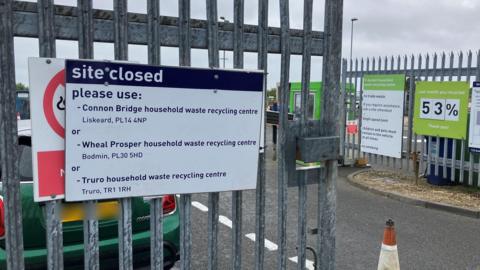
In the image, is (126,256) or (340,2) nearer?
(126,256)

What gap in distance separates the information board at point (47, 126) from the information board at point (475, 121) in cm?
718

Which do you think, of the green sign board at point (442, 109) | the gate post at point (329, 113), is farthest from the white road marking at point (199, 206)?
the green sign board at point (442, 109)

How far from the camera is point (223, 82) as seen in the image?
86.8 inches

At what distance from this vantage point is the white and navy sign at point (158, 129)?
1.94m

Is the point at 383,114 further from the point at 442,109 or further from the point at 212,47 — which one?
the point at 212,47

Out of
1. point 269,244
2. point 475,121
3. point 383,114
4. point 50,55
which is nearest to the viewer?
point 50,55

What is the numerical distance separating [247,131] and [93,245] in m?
0.90

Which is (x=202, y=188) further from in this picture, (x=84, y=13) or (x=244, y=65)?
(x=84, y=13)

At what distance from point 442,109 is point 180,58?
711 cm

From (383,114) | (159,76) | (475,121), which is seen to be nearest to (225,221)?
(159,76)

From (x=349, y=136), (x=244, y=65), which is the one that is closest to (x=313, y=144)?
(x=244, y=65)

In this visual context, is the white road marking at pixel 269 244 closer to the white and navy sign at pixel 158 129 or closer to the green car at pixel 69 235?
the green car at pixel 69 235

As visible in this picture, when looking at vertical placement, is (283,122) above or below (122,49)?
below

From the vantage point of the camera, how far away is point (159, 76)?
2.05 metres
